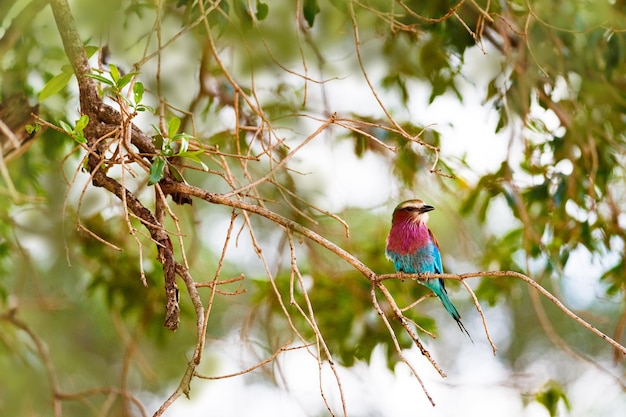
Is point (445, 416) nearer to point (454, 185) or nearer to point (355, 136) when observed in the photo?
point (454, 185)

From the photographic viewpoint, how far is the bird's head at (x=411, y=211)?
4000 millimetres

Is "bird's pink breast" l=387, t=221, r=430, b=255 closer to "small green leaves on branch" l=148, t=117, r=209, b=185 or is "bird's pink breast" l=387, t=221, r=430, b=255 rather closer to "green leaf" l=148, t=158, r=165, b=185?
"small green leaves on branch" l=148, t=117, r=209, b=185

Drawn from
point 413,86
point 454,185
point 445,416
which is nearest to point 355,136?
point 413,86

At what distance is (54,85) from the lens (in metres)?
2.72

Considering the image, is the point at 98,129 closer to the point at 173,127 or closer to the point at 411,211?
the point at 173,127

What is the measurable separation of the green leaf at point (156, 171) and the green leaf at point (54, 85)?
461 millimetres

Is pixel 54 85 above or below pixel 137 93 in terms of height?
above

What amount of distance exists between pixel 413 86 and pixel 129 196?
8.76 feet

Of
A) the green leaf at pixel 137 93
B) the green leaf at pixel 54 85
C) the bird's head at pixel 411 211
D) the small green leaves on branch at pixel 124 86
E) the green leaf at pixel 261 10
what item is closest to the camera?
the small green leaves on branch at pixel 124 86

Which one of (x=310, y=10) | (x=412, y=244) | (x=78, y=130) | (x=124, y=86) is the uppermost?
(x=310, y=10)

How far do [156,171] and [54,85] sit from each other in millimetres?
522

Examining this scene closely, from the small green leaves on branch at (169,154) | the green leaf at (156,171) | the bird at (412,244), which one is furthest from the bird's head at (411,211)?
the green leaf at (156,171)

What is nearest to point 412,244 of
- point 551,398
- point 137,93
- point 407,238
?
point 407,238

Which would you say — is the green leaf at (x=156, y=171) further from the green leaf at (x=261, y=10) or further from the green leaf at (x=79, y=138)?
the green leaf at (x=261, y=10)
